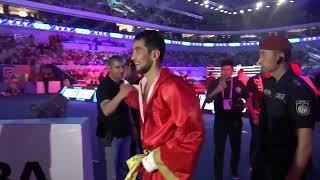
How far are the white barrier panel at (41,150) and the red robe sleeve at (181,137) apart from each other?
3.16ft

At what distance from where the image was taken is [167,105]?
7.89 ft

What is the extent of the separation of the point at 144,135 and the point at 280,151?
3.26ft

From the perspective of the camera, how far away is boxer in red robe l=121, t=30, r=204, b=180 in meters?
2.34

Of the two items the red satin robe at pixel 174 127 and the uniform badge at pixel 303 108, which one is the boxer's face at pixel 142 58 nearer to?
the red satin robe at pixel 174 127

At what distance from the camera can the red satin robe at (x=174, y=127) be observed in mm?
2342

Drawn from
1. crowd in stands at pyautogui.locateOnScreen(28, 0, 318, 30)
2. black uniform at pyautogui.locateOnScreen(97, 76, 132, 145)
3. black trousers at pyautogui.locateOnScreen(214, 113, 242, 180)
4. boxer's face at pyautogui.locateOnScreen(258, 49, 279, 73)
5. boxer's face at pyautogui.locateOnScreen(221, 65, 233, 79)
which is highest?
crowd in stands at pyautogui.locateOnScreen(28, 0, 318, 30)

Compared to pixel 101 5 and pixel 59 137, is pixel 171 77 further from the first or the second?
pixel 101 5

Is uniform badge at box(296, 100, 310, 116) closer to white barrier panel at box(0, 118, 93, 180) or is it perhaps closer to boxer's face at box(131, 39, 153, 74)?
boxer's face at box(131, 39, 153, 74)

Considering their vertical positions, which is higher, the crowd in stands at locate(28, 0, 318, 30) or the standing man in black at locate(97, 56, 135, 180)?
the crowd in stands at locate(28, 0, 318, 30)

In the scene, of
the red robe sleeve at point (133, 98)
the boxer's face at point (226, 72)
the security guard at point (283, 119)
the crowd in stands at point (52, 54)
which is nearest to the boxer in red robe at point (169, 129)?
the red robe sleeve at point (133, 98)

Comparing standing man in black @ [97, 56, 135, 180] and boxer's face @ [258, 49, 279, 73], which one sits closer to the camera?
boxer's face @ [258, 49, 279, 73]

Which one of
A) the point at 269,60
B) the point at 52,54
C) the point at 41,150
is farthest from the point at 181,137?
the point at 52,54

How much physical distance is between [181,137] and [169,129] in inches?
4.2

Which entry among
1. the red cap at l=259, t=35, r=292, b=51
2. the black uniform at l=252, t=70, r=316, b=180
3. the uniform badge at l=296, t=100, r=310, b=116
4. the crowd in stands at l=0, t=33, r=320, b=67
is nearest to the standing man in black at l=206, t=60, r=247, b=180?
the black uniform at l=252, t=70, r=316, b=180
